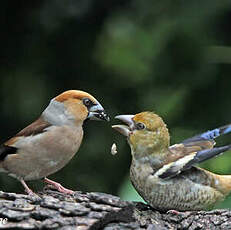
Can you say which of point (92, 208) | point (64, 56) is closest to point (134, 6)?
point (64, 56)

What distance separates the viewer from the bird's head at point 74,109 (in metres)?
3.98

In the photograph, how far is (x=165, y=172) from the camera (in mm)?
3738

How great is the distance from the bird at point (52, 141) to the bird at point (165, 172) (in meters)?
0.28

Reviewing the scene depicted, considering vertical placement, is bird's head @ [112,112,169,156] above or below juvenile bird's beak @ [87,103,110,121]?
below

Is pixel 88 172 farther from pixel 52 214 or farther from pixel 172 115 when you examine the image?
pixel 52 214

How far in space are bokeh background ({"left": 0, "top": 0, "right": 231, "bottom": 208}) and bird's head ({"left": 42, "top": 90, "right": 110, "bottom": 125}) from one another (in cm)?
187

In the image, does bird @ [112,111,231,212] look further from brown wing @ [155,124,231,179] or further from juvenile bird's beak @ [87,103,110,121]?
juvenile bird's beak @ [87,103,110,121]

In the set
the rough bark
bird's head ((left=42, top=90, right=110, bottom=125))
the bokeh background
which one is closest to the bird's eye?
bird's head ((left=42, top=90, right=110, bottom=125))

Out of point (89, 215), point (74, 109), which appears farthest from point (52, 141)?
point (89, 215)

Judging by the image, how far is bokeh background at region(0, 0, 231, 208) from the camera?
5.94 metres

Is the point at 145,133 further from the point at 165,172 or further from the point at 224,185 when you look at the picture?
the point at 224,185

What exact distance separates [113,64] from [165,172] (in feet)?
8.31

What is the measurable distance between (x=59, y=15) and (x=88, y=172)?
147 centimetres

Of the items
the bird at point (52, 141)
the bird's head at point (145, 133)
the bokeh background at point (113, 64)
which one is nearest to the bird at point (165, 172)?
the bird's head at point (145, 133)
